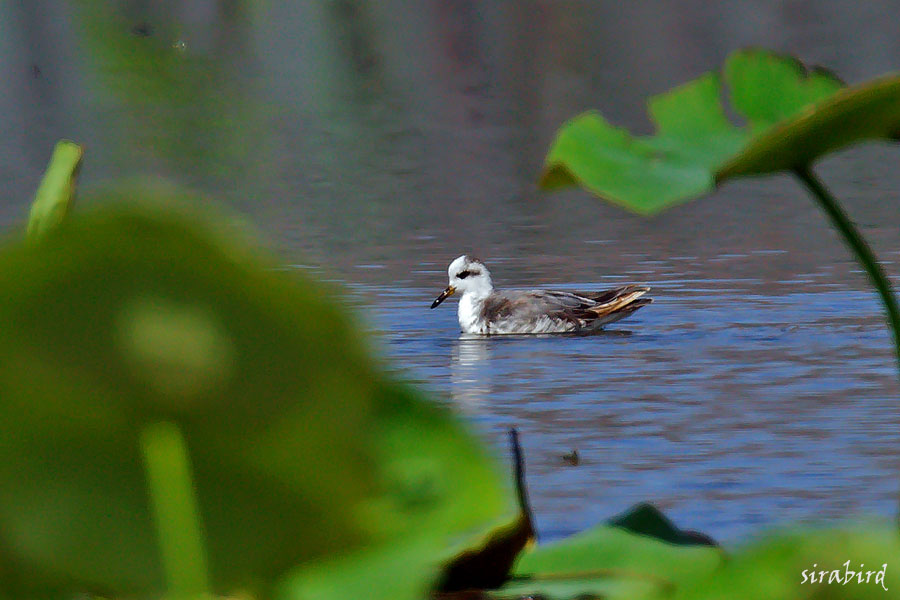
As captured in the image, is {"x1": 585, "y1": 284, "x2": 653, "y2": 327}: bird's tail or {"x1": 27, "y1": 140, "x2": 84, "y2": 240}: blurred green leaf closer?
{"x1": 27, "y1": 140, "x2": 84, "y2": 240}: blurred green leaf

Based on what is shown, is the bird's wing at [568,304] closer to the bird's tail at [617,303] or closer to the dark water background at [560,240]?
the bird's tail at [617,303]

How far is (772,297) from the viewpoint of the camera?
14.8m

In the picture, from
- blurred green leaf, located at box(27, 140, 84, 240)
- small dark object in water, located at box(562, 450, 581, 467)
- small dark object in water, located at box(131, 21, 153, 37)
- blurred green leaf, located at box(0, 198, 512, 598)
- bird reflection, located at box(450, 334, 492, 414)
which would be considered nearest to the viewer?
blurred green leaf, located at box(0, 198, 512, 598)

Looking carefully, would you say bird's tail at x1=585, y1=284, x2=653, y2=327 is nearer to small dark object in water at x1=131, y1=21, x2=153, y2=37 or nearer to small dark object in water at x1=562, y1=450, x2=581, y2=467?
small dark object in water at x1=562, y1=450, x2=581, y2=467

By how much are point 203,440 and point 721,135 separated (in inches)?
71.9

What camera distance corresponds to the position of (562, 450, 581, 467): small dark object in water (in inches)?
365

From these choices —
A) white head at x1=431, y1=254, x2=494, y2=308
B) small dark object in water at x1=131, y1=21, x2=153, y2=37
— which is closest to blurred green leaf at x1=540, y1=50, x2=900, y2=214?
white head at x1=431, y1=254, x2=494, y2=308

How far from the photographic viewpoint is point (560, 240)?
739 inches

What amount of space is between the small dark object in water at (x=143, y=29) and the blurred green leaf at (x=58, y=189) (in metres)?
57.2

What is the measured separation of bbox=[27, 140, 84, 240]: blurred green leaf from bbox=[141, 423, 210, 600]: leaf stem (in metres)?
0.69

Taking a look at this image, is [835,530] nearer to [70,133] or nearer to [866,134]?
[866,134]

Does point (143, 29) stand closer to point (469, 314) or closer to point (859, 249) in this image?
point (469, 314)

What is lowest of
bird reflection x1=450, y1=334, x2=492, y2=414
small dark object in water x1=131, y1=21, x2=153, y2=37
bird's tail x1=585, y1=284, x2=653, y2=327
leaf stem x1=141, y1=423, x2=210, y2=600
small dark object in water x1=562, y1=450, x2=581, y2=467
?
small dark object in water x1=562, y1=450, x2=581, y2=467

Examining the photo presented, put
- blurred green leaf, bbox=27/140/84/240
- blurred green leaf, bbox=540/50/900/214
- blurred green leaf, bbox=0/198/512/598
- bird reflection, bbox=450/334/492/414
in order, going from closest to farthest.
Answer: blurred green leaf, bbox=0/198/512/598, blurred green leaf, bbox=27/140/84/240, blurred green leaf, bbox=540/50/900/214, bird reflection, bbox=450/334/492/414
